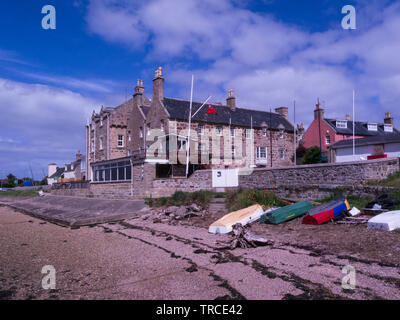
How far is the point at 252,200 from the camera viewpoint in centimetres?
1438

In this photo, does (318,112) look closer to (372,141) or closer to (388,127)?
(388,127)

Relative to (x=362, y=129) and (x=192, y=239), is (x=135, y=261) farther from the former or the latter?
(x=362, y=129)

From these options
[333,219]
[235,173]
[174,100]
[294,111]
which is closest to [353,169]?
[333,219]

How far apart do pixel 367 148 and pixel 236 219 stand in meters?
22.0

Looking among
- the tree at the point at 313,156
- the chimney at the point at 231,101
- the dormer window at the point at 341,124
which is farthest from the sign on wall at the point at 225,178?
the dormer window at the point at 341,124

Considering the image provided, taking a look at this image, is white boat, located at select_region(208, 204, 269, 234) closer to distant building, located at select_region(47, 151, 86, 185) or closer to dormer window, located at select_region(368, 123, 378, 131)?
dormer window, located at select_region(368, 123, 378, 131)

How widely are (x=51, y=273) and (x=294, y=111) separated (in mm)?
26260

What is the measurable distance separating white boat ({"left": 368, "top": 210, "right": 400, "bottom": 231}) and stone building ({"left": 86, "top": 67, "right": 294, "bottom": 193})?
1430 cm

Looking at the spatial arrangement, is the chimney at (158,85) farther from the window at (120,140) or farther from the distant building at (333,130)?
the distant building at (333,130)

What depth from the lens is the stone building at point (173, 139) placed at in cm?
2359

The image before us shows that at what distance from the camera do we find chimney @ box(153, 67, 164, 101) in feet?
94.5

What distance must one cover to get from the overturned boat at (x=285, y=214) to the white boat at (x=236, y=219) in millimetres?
404

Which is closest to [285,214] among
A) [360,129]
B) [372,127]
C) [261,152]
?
[261,152]

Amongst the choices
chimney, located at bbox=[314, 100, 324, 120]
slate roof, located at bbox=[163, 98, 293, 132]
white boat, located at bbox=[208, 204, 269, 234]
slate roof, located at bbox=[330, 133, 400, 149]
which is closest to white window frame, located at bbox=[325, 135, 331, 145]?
chimney, located at bbox=[314, 100, 324, 120]
